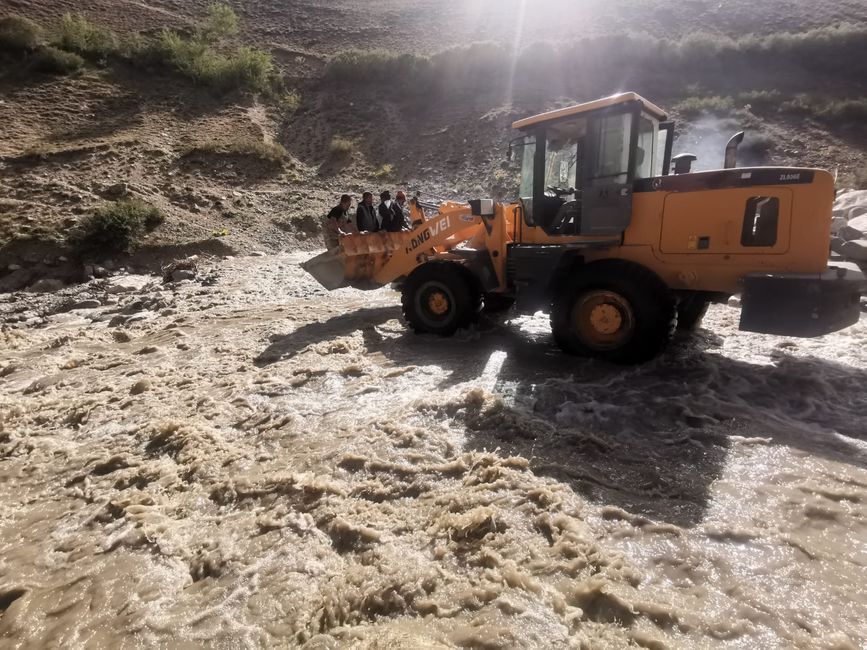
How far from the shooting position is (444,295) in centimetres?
674

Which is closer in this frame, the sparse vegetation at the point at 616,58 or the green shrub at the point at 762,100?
the green shrub at the point at 762,100

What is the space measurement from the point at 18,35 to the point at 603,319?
25009 millimetres

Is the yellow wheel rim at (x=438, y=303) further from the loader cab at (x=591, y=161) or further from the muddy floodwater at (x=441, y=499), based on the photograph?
the loader cab at (x=591, y=161)

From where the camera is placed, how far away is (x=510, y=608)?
8.16 feet

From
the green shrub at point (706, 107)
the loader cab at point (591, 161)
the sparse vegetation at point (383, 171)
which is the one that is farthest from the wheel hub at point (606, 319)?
the green shrub at point (706, 107)

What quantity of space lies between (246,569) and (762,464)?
3.45 meters

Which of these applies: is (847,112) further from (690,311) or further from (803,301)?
(803,301)

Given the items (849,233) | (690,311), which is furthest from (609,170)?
(849,233)

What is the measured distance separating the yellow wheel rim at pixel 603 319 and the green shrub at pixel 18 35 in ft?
79.1

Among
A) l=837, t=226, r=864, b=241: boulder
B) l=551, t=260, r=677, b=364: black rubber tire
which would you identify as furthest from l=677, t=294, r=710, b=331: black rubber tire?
l=837, t=226, r=864, b=241: boulder

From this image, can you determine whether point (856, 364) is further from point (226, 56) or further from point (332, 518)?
point (226, 56)

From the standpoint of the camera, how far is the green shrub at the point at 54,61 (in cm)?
1908

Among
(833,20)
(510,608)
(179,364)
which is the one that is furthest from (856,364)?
(833,20)

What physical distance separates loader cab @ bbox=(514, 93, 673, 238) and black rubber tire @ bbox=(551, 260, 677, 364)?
1.52ft
